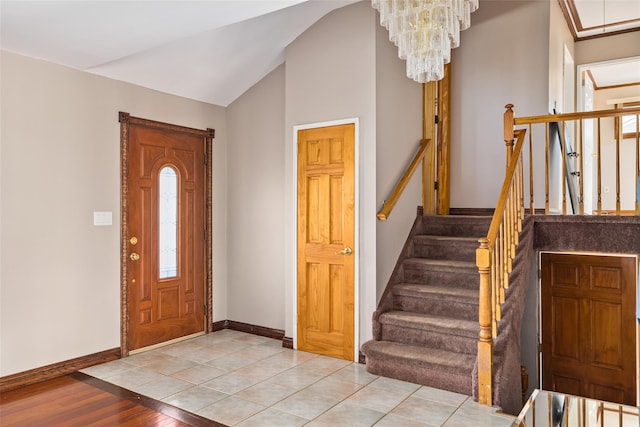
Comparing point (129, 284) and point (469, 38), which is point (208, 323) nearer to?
point (129, 284)

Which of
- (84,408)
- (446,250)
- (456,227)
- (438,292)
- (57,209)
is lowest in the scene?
(84,408)

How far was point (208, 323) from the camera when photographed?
17.6 feet

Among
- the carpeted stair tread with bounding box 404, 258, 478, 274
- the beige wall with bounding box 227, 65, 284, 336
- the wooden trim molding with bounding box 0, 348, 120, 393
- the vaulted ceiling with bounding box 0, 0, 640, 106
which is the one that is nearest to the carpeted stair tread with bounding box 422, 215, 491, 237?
the carpeted stair tread with bounding box 404, 258, 478, 274

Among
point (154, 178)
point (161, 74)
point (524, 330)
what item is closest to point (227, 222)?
point (154, 178)

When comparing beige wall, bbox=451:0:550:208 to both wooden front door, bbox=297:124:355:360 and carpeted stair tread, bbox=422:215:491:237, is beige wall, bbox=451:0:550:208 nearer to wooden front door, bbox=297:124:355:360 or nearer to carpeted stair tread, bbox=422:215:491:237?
carpeted stair tread, bbox=422:215:491:237

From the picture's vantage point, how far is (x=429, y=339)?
3947 millimetres

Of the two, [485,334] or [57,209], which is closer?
[485,334]

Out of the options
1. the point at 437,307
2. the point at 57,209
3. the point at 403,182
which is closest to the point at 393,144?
the point at 403,182

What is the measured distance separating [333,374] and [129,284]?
215 centimetres

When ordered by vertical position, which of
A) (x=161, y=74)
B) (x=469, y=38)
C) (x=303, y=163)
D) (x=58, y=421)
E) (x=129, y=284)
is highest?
(x=469, y=38)

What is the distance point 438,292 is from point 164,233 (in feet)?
9.26

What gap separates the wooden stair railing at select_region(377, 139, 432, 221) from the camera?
421 centimetres

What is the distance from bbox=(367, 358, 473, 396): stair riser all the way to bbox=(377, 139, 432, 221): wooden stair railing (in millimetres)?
1245

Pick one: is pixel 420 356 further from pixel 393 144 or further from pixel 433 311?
pixel 393 144
